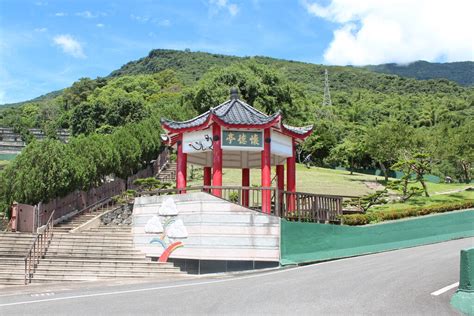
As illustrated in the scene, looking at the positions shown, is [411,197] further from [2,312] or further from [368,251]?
[2,312]

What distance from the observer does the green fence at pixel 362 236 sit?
1700 centimetres

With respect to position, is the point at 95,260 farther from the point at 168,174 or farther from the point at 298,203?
the point at 168,174

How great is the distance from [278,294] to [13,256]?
1246cm

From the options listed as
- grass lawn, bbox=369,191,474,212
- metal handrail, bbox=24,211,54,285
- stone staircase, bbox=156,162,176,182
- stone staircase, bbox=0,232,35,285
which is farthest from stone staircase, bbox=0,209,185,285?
stone staircase, bbox=156,162,176,182

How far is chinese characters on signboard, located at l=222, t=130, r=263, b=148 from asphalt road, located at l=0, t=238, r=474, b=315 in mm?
4744

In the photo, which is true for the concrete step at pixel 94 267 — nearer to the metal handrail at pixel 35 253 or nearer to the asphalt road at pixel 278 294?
the metal handrail at pixel 35 253

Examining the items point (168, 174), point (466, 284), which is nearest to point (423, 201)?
point (168, 174)

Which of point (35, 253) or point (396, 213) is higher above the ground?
point (396, 213)

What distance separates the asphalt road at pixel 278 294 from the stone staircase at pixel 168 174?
954 inches

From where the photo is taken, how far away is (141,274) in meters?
17.1

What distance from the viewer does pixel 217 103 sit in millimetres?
50281

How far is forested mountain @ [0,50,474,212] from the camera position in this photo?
89.4 feet

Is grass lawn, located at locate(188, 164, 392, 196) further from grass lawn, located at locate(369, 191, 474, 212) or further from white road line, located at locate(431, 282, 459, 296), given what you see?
white road line, located at locate(431, 282, 459, 296)

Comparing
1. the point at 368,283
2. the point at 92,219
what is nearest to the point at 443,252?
the point at 368,283
